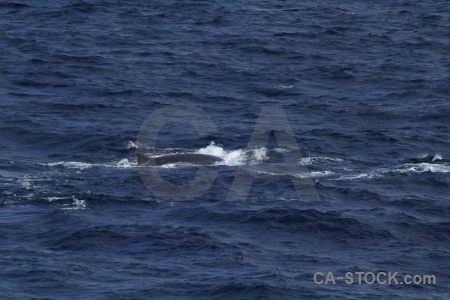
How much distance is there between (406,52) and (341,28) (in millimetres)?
10250

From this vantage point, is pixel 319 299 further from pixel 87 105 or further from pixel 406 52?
pixel 406 52

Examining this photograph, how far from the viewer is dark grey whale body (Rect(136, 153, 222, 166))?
78.7 metres

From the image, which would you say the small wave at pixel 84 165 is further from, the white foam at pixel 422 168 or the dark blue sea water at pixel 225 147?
the white foam at pixel 422 168

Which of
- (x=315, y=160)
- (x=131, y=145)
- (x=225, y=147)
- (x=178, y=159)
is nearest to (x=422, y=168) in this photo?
(x=315, y=160)

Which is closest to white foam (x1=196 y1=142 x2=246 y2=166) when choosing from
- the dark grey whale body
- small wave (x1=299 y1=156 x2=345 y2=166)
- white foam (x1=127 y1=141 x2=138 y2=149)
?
the dark grey whale body

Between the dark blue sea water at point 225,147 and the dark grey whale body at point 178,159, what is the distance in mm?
1151

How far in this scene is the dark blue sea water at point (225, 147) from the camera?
60.9 meters

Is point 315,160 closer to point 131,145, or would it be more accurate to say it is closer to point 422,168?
point 422,168

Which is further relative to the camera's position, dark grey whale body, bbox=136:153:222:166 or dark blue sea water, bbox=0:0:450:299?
dark grey whale body, bbox=136:153:222:166

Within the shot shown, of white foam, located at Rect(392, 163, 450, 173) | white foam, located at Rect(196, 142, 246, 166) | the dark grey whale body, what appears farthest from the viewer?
white foam, located at Rect(196, 142, 246, 166)

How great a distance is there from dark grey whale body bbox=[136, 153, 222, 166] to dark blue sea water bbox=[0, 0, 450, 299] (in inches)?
45.3

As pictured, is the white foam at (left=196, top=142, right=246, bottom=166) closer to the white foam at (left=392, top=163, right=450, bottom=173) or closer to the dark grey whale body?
the dark grey whale body

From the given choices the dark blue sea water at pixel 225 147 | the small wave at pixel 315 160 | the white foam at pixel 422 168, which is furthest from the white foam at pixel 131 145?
the white foam at pixel 422 168

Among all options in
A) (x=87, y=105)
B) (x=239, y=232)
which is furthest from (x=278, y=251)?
(x=87, y=105)
